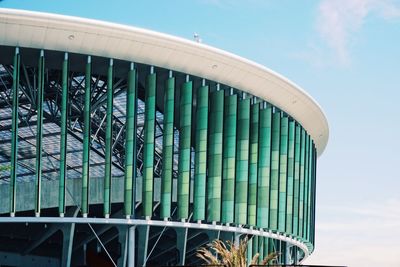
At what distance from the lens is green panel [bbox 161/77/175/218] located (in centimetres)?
5516

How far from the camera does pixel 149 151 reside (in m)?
55.0

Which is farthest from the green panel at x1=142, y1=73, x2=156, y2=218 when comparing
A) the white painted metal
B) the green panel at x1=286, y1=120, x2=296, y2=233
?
the green panel at x1=286, y1=120, x2=296, y2=233

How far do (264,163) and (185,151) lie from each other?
30.4ft

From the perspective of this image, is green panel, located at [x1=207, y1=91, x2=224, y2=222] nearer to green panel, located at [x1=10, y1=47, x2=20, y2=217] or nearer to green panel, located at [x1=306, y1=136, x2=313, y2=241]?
green panel, located at [x1=10, y1=47, x2=20, y2=217]

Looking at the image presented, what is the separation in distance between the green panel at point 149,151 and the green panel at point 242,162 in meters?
8.53

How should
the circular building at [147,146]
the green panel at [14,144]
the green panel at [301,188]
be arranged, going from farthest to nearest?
the green panel at [301,188]
the circular building at [147,146]
the green panel at [14,144]

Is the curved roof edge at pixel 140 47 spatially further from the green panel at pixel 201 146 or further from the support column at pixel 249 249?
the support column at pixel 249 249

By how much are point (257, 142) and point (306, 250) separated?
19.6 meters

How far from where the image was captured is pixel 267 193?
63.3 metres

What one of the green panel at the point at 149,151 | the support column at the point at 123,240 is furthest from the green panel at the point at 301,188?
the support column at the point at 123,240

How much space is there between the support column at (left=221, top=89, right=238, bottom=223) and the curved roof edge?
194 cm

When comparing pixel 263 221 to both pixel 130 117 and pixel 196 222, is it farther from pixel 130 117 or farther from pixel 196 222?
pixel 130 117

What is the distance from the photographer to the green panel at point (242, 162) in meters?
60.2

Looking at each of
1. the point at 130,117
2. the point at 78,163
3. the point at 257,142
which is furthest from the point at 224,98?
the point at 78,163
